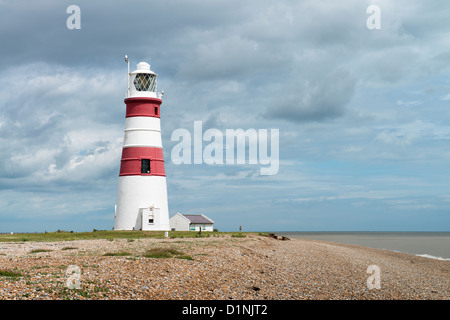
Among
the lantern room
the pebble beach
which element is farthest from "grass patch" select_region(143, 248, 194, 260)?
the lantern room

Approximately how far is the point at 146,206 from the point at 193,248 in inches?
747

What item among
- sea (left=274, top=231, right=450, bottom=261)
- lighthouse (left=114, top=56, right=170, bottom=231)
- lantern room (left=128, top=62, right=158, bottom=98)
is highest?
lantern room (left=128, top=62, right=158, bottom=98)

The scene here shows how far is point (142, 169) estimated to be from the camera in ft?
152

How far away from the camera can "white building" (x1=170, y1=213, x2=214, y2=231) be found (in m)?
60.1

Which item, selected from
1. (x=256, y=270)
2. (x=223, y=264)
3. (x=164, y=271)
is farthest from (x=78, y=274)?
(x=256, y=270)

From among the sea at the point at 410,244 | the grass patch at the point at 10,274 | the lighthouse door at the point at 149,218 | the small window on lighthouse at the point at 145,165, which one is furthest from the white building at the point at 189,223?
the grass patch at the point at 10,274

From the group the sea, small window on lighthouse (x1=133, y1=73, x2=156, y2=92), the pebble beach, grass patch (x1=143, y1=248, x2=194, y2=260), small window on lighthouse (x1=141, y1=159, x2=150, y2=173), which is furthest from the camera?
the sea

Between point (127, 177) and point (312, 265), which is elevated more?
point (127, 177)

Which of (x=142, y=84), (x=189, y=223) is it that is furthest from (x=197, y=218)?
(x=142, y=84)

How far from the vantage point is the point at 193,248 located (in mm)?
28078

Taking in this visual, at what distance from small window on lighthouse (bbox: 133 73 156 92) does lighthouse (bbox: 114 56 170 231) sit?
99mm

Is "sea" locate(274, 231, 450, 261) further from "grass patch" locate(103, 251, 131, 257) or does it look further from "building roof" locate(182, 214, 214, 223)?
"grass patch" locate(103, 251, 131, 257)

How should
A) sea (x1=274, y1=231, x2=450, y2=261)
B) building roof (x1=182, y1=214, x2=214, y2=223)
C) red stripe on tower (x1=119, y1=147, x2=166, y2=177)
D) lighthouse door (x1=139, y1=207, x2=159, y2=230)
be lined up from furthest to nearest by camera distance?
building roof (x1=182, y1=214, x2=214, y2=223) < sea (x1=274, y1=231, x2=450, y2=261) < red stripe on tower (x1=119, y1=147, x2=166, y2=177) < lighthouse door (x1=139, y1=207, x2=159, y2=230)
